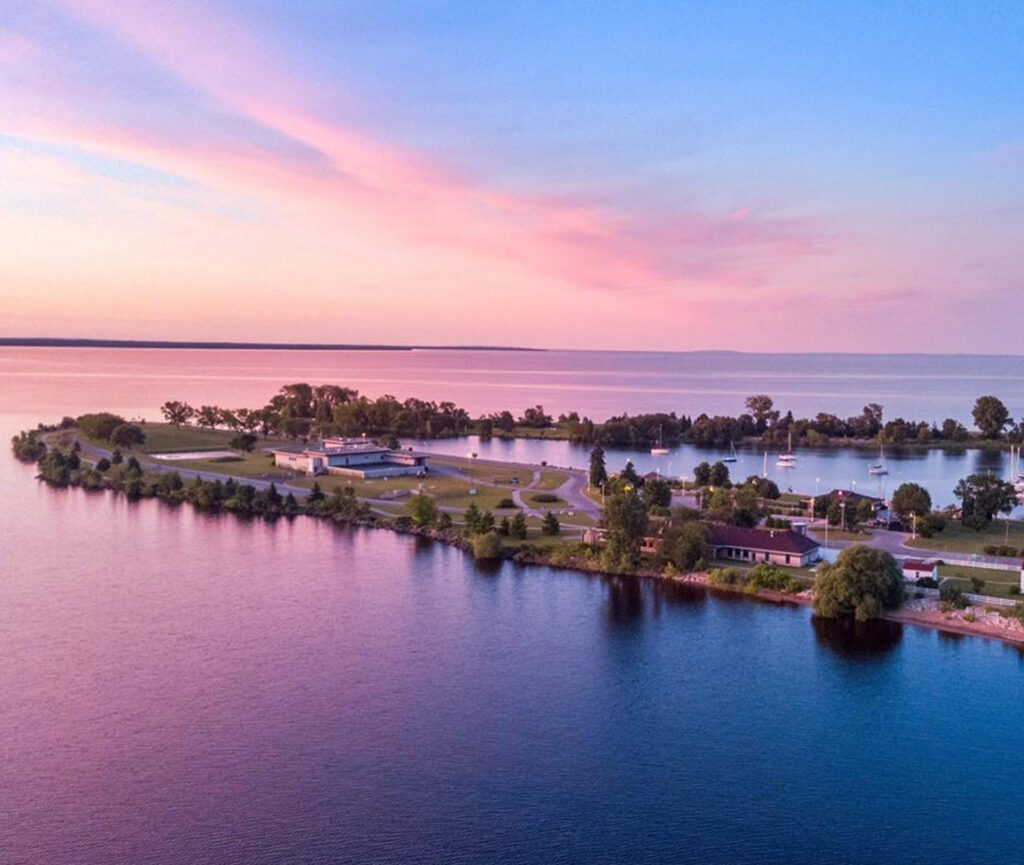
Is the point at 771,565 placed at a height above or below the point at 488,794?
above

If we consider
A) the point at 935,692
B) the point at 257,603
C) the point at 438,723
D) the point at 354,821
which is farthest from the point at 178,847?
the point at 935,692

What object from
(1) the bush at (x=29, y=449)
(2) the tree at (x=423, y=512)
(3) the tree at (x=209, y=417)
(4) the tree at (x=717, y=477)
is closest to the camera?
(2) the tree at (x=423, y=512)

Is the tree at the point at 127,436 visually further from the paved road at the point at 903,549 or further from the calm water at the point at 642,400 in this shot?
the paved road at the point at 903,549

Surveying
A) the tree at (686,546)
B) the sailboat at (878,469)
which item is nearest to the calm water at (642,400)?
the sailboat at (878,469)

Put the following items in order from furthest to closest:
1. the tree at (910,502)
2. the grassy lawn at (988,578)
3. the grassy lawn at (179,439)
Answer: the grassy lawn at (179,439)
the tree at (910,502)
the grassy lawn at (988,578)

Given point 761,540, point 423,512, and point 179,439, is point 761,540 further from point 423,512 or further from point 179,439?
point 179,439

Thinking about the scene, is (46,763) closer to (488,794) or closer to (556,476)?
(488,794)
